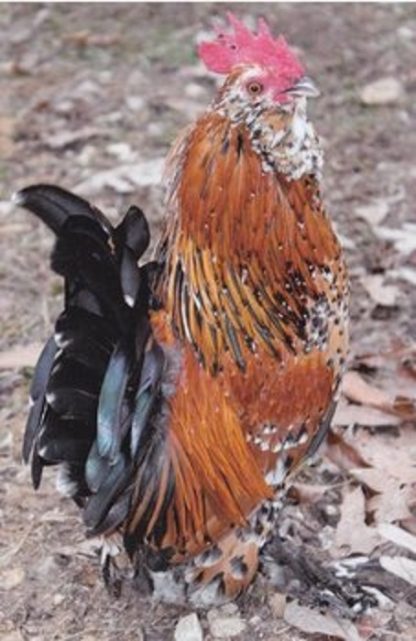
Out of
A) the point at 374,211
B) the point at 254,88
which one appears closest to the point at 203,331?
the point at 254,88

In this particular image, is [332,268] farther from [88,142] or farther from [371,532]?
[88,142]

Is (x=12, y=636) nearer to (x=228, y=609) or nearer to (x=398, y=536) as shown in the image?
(x=228, y=609)

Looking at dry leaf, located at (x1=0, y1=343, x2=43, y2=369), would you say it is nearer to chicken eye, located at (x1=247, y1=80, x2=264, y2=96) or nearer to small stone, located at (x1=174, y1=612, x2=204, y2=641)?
small stone, located at (x1=174, y1=612, x2=204, y2=641)

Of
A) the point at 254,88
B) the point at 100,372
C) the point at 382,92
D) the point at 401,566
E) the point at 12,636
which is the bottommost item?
the point at 12,636

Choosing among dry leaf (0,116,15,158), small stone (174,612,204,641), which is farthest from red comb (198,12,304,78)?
dry leaf (0,116,15,158)

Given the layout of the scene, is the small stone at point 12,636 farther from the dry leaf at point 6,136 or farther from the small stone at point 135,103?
the small stone at point 135,103

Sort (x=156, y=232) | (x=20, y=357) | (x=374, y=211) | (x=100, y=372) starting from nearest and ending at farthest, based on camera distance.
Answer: (x=100, y=372)
(x=20, y=357)
(x=156, y=232)
(x=374, y=211)

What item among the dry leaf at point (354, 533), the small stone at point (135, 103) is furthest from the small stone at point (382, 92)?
the dry leaf at point (354, 533)
